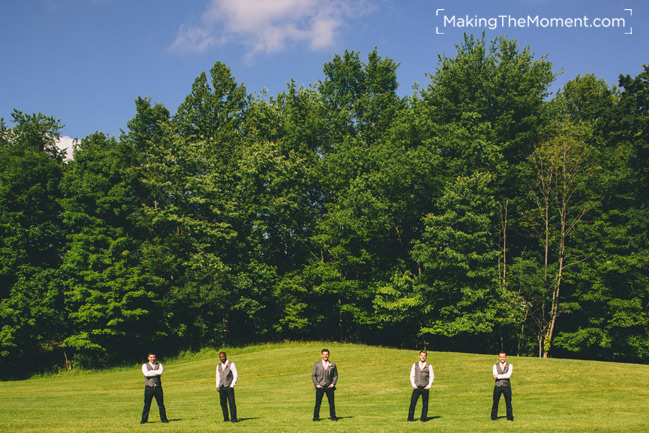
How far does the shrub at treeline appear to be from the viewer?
4031 centimetres

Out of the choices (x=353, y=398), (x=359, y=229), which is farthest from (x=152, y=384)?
(x=359, y=229)

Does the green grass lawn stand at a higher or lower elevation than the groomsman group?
lower

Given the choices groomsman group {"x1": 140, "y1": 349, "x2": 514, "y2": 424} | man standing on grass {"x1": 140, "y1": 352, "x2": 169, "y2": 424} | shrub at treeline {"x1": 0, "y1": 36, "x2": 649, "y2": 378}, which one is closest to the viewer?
groomsman group {"x1": 140, "y1": 349, "x2": 514, "y2": 424}

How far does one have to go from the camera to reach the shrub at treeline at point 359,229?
132ft

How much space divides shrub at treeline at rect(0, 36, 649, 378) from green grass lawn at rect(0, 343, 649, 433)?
6518 mm

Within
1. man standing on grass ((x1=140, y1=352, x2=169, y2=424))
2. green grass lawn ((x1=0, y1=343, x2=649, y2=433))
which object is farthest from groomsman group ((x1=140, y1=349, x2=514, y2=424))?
green grass lawn ((x1=0, y1=343, x2=649, y2=433))

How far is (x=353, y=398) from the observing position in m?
22.5

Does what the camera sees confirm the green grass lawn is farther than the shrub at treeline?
No

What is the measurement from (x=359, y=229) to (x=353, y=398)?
74.6 ft

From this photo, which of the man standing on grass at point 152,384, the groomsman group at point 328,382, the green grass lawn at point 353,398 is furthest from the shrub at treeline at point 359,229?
the man standing on grass at point 152,384

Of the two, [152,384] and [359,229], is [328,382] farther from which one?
[359,229]

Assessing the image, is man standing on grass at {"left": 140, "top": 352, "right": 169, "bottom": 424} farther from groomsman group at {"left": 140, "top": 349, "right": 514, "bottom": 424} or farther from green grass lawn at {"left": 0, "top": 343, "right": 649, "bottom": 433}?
green grass lawn at {"left": 0, "top": 343, "right": 649, "bottom": 433}

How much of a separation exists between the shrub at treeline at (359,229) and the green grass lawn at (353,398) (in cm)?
652

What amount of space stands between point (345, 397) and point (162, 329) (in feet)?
84.6
